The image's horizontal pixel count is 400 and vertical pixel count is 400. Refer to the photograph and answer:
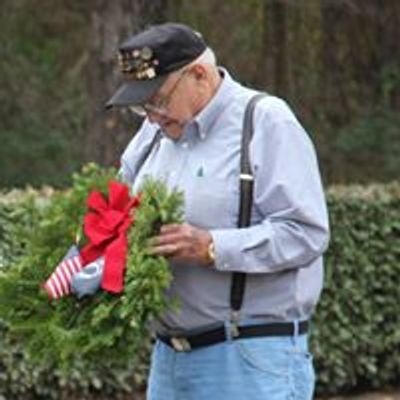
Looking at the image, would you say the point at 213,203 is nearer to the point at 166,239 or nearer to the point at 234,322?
the point at 166,239

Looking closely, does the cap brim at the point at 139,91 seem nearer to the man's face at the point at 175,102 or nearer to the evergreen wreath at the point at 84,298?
the man's face at the point at 175,102

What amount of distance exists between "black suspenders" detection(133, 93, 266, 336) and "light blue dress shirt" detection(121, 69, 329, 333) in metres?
0.01

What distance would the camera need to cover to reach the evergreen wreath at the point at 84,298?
3.83m

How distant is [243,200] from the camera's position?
12.8 ft

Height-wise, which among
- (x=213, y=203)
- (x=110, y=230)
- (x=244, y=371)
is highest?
(x=213, y=203)

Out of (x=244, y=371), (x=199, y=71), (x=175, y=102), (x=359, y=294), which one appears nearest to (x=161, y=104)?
(x=175, y=102)

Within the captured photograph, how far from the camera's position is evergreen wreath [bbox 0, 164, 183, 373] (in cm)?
383

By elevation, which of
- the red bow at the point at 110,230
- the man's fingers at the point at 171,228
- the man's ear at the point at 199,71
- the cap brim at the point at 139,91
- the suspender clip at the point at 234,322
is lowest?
the suspender clip at the point at 234,322

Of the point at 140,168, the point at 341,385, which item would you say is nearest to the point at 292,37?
the point at 341,385

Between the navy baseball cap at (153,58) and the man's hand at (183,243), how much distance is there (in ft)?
1.26

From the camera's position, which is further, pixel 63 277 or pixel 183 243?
pixel 63 277

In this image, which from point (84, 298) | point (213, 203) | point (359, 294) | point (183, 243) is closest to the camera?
point (183, 243)

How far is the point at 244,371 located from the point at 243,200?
1.56ft

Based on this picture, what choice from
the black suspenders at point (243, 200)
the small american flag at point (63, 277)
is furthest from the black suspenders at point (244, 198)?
the small american flag at point (63, 277)
